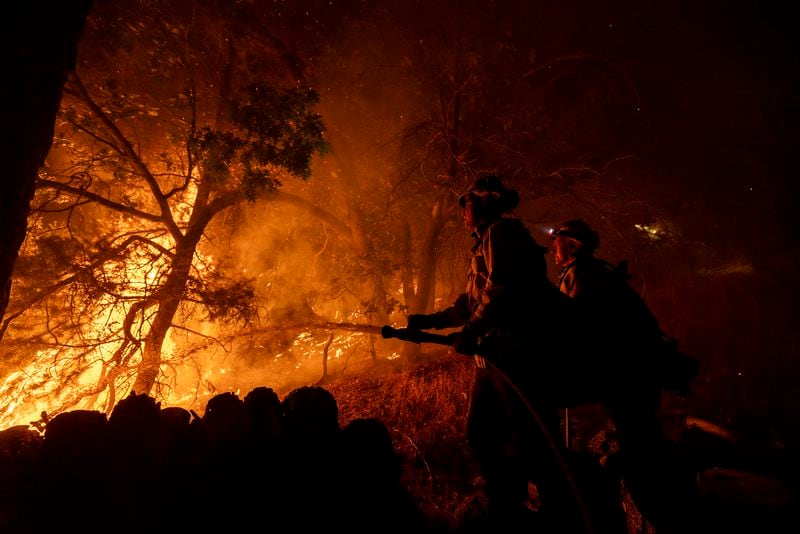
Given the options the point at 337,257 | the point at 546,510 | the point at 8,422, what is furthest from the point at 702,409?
the point at 8,422

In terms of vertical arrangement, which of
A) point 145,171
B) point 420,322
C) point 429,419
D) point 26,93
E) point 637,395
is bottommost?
point 429,419

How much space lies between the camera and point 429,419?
513cm

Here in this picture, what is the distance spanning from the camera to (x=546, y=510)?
231 centimetres

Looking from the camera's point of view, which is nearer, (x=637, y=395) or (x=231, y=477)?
(x=231, y=477)

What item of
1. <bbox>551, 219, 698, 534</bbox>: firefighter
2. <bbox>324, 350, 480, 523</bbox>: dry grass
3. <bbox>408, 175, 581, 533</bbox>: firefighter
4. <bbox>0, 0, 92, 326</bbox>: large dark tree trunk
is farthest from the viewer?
<bbox>324, 350, 480, 523</bbox>: dry grass

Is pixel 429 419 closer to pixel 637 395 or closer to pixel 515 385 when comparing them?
pixel 637 395

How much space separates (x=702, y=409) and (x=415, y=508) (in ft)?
17.3

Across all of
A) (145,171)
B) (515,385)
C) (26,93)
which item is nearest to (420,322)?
(515,385)

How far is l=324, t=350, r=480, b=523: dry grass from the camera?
3.55m

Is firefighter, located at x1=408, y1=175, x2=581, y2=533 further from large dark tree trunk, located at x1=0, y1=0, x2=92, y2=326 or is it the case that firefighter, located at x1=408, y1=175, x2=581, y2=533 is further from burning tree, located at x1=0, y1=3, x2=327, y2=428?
burning tree, located at x1=0, y1=3, x2=327, y2=428

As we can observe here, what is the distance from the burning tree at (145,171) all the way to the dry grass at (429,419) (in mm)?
2601

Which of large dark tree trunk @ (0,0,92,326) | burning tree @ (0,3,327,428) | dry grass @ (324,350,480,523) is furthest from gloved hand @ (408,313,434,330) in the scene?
burning tree @ (0,3,327,428)

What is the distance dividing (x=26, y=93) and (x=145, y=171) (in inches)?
163

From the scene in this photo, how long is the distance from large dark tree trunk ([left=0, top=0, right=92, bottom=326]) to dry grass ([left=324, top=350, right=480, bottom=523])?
3.51 m
